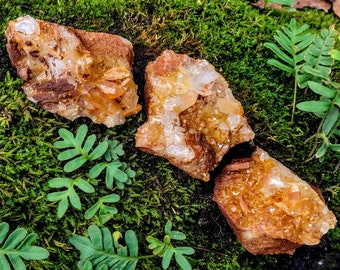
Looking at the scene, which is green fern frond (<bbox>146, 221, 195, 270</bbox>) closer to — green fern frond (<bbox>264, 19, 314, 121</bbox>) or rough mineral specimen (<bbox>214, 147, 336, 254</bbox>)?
rough mineral specimen (<bbox>214, 147, 336, 254</bbox>)

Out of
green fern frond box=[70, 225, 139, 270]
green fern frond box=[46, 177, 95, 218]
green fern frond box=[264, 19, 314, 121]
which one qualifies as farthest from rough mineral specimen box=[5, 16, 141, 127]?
green fern frond box=[264, 19, 314, 121]

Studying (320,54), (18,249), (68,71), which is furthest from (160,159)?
(320,54)

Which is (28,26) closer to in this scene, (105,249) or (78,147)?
(78,147)

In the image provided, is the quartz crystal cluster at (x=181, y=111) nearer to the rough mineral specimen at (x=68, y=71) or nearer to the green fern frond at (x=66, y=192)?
the rough mineral specimen at (x=68, y=71)

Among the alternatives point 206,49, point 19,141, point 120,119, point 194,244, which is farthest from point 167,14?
point 194,244

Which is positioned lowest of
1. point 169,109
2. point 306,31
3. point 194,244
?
point 194,244

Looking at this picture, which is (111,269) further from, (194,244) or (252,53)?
(252,53)
